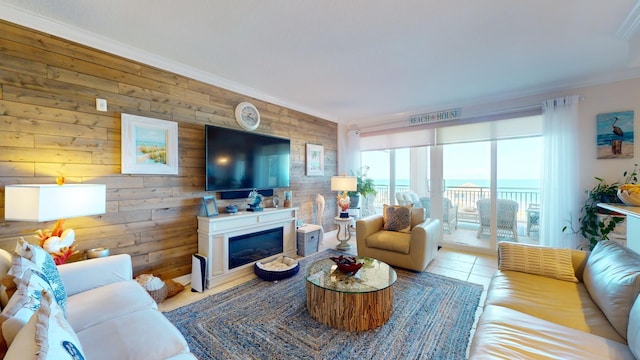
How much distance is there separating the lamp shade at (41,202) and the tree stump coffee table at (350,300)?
1898 mm

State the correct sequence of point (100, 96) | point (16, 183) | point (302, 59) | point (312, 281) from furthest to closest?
point (302, 59) → point (100, 96) → point (312, 281) → point (16, 183)

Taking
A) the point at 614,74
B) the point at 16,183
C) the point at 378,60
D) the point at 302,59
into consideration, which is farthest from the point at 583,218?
the point at 16,183

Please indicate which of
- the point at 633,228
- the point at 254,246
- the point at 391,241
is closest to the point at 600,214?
the point at 633,228

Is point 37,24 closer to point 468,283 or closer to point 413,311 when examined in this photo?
point 413,311

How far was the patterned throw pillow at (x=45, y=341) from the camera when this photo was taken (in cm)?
69

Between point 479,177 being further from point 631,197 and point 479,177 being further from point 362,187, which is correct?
point 631,197

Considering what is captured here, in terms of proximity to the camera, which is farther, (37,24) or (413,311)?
(413,311)

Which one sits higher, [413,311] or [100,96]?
[100,96]

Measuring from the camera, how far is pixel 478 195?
4.14m

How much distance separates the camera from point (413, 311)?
2.25 meters

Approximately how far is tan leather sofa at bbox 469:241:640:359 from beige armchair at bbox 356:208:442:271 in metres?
1.01

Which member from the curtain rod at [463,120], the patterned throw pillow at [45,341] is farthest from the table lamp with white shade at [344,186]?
the patterned throw pillow at [45,341]

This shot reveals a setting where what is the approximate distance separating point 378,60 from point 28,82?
310 centimetres

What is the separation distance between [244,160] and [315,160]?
5.39ft
